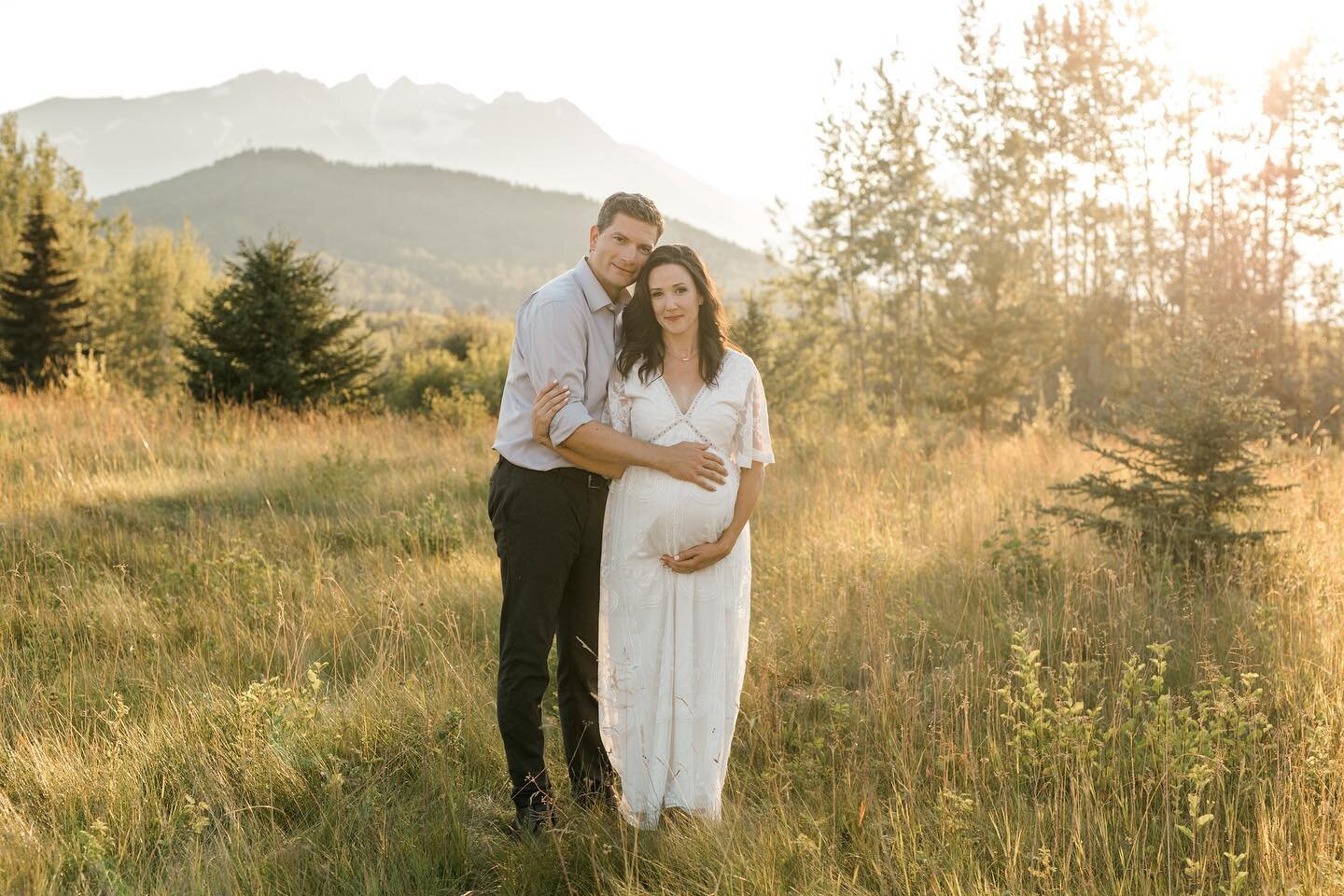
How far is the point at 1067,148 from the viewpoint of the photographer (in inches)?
866

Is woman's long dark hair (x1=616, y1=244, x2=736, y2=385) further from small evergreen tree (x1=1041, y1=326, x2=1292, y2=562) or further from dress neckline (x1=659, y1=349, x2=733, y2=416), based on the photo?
small evergreen tree (x1=1041, y1=326, x2=1292, y2=562)

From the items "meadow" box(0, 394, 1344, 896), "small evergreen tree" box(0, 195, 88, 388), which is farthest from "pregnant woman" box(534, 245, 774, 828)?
"small evergreen tree" box(0, 195, 88, 388)

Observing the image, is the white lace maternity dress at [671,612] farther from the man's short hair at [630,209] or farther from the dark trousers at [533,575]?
the man's short hair at [630,209]

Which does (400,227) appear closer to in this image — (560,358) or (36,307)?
(36,307)

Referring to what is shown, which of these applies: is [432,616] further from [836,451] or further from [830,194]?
[830,194]

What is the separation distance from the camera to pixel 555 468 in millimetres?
3316

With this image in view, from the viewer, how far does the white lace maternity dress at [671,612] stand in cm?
320

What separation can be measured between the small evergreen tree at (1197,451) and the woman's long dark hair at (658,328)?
3225 millimetres

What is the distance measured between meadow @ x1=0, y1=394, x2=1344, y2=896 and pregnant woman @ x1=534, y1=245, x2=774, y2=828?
0.83 feet

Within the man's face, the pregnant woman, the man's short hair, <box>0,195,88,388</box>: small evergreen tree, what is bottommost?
the pregnant woman

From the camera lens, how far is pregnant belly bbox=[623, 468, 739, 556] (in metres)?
3.17

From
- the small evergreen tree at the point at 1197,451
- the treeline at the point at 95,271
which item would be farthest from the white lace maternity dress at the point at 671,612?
the treeline at the point at 95,271

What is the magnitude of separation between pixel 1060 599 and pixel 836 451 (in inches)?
190

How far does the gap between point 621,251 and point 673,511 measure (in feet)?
3.24
